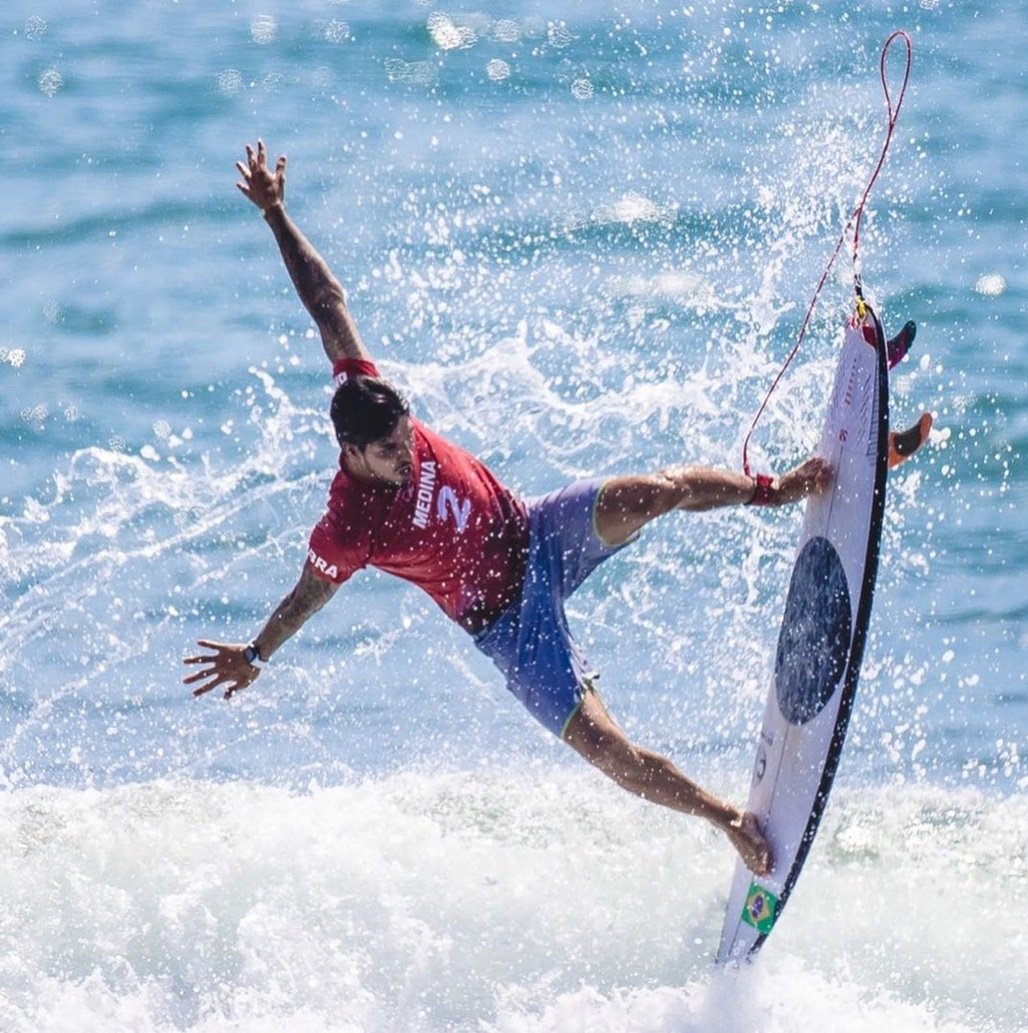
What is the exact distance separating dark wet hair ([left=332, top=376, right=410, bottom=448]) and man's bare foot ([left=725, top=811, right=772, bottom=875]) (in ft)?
6.11

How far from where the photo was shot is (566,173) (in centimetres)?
1263

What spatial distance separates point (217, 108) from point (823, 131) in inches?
182

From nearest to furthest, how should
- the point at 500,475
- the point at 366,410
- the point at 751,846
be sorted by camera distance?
the point at 366,410, the point at 751,846, the point at 500,475

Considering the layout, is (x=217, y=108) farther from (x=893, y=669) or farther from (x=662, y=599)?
(x=893, y=669)

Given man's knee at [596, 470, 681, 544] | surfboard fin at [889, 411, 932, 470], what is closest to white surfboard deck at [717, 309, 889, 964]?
surfboard fin at [889, 411, 932, 470]

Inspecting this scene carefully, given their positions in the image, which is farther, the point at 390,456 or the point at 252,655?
the point at 252,655

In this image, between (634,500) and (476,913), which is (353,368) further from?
(476,913)

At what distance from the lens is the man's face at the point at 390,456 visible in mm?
5676

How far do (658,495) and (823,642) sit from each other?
0.80 metres

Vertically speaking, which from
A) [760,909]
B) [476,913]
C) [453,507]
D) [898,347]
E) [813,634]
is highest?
[898,347]

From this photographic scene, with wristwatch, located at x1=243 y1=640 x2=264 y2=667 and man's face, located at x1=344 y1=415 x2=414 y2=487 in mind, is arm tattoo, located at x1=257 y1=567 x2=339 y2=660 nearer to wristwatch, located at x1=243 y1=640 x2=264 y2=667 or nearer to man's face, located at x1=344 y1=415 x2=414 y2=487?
wristwatch, located at x1=243 y1=640 x2=264 y2=667

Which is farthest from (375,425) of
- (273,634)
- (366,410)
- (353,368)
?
(273,634)

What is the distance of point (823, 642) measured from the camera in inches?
249

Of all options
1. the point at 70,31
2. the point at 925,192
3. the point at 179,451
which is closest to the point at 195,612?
the point at 179,451
